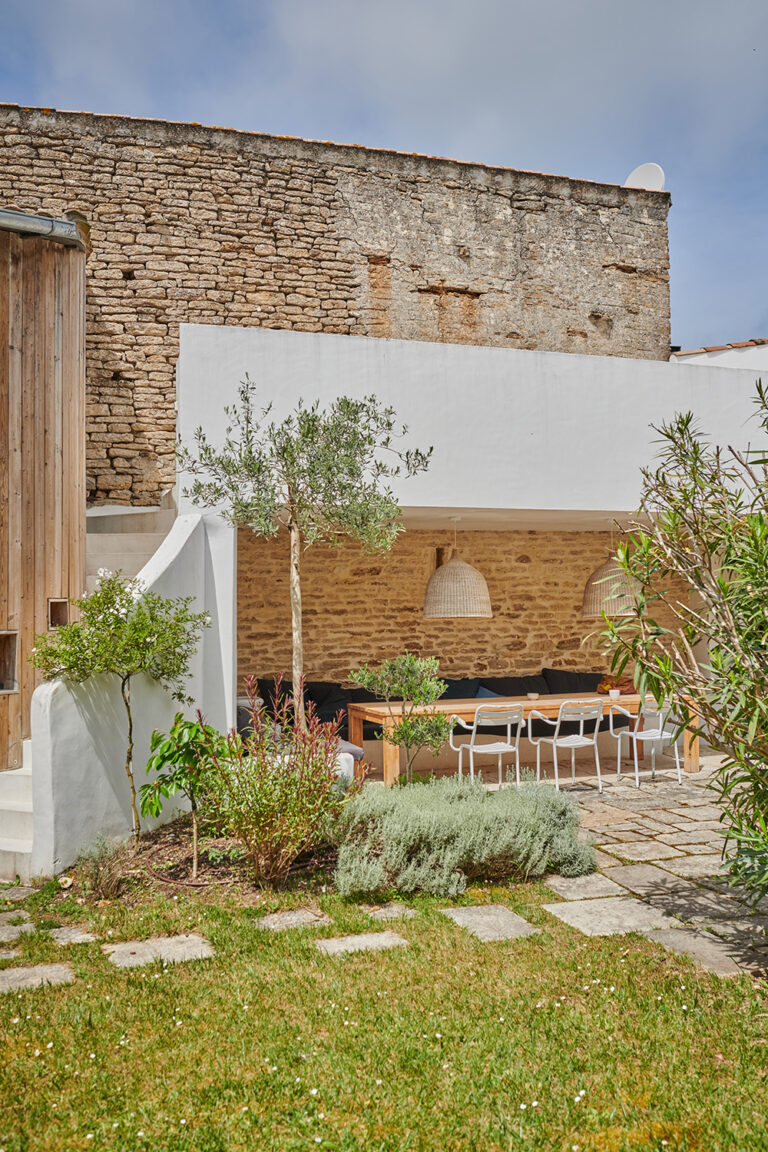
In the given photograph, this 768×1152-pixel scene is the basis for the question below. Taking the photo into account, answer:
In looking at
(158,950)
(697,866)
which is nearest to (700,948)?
(697,866)

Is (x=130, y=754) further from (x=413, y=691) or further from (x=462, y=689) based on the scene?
(x=462, y=689)

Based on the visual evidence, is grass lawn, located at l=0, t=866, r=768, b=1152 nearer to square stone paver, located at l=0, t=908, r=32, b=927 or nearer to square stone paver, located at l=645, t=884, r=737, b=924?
square stone paver, located at l=0, t=908, r=32, b=927

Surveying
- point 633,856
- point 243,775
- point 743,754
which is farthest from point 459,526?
point 743,754

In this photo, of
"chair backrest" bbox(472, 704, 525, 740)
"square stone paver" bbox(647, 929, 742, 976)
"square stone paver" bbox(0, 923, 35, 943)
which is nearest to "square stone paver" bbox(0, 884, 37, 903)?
"square stone paver" bbox(0, 923, 35, 943)

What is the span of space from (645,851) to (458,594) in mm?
3046

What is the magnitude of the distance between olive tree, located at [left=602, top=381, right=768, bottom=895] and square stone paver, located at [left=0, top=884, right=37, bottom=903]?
326 centimetres

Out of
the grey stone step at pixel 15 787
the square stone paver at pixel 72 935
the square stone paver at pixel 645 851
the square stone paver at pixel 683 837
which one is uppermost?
the grey stone step at pixel 15 787

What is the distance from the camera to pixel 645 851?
5605 millimetres

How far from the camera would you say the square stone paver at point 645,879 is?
4.77m

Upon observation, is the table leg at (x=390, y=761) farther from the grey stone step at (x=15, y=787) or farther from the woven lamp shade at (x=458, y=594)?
the grey stone step at (x=15, y=787)

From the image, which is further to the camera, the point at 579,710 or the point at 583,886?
the point at 579,710

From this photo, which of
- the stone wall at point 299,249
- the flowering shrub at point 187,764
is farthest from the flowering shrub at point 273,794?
the stone wall at point 299,249

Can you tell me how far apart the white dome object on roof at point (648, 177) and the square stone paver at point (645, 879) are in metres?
10.7

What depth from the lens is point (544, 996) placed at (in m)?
3.38
